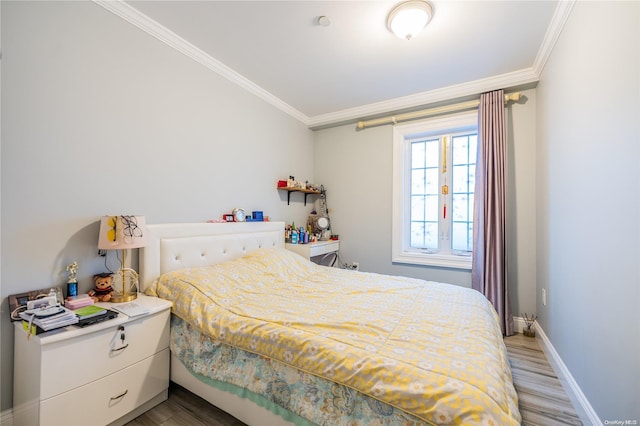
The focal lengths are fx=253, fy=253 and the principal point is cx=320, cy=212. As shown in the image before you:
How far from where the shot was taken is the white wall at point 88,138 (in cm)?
135

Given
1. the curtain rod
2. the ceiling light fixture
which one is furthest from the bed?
the curtain rod

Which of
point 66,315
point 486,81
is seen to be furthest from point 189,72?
point 486,81

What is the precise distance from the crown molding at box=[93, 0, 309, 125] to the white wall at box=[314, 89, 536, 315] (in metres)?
1.17

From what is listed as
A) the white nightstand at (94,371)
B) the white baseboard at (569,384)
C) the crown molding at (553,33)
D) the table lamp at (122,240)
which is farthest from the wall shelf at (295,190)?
the white baseboard at (569,384)

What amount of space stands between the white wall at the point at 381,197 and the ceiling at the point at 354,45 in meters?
0.56

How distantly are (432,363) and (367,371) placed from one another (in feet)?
0.83

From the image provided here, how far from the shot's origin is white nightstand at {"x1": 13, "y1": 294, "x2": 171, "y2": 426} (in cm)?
115

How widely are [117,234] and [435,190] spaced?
3.16 meters

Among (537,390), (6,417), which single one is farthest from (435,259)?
(6,417)

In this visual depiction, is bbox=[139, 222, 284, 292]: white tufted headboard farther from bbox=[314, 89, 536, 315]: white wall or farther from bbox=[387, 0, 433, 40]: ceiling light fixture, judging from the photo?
bbox=[387, 0, 433, 40]: ceiling light fixture

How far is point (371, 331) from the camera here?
1.25 m

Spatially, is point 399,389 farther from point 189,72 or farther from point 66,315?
point 189,72

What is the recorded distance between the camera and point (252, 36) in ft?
6.64

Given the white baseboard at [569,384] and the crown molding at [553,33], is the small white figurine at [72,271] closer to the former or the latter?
Result: the white baseboard at [569,384]
